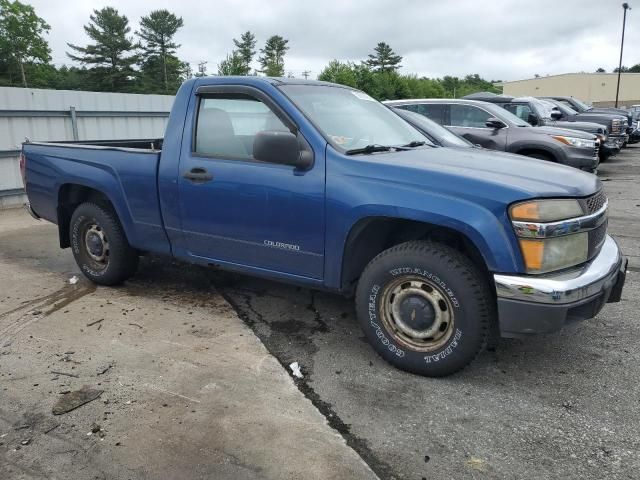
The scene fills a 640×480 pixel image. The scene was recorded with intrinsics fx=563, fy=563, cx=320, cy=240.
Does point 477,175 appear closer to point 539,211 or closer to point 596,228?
point 539,211

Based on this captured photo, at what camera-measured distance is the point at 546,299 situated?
3033mm

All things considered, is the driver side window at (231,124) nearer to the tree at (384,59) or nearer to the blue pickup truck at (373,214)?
the blue pickup truck at (373,214)

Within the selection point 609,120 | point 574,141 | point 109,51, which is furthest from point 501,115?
point 109,51

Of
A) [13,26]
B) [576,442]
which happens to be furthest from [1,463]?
[13,26]

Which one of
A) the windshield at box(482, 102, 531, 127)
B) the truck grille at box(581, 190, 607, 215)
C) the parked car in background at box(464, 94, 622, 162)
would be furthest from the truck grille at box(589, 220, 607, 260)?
the parked car in background at box(464, 94, 622, 162)

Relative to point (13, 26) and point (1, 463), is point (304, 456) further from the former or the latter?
point (13, 26)

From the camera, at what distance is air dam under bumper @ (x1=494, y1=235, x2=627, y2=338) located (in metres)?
3.04

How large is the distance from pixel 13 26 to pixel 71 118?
208 ft

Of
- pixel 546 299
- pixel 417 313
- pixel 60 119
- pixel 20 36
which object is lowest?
pixel 417 313

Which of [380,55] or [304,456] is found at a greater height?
[380,55]

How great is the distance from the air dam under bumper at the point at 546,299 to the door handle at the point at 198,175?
217 centimetres

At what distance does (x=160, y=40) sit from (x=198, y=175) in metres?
68.4

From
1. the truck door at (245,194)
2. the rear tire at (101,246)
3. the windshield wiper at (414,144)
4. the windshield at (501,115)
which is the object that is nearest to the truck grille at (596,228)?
the windshield wiper at (414,144)

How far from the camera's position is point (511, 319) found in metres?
3.12
